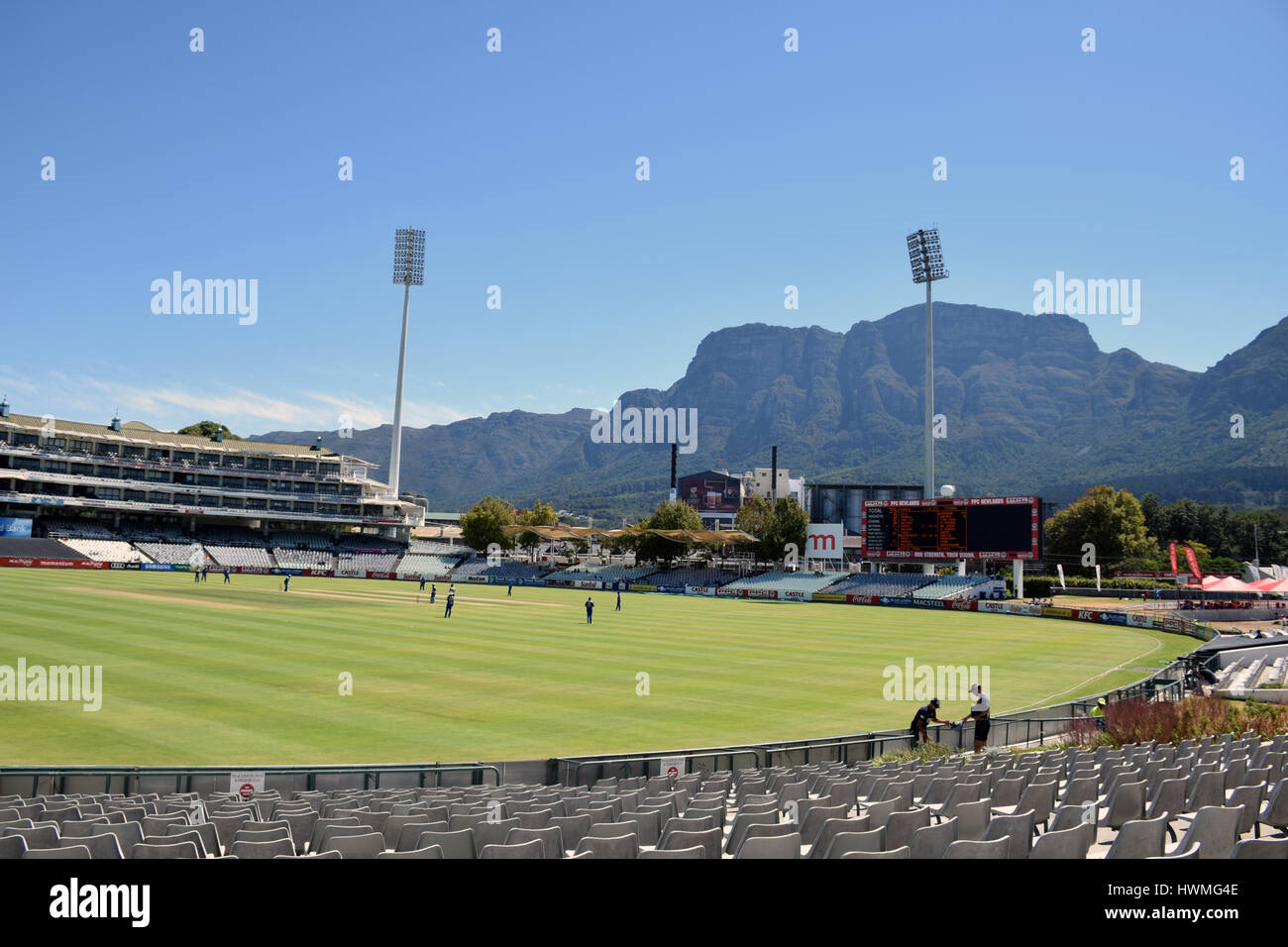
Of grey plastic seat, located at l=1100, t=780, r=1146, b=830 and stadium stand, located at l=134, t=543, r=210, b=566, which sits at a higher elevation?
grey plastic seat, located at l=1100, t=780, r=1146, b=830

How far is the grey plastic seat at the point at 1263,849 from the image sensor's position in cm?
549

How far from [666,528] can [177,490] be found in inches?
2636

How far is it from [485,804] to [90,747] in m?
12.8

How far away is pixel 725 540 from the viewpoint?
108812mm

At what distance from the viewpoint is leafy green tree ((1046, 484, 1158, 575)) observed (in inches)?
4299

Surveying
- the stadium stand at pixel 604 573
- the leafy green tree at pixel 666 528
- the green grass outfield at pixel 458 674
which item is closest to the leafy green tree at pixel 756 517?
the leafy green tree at pixel 666 528

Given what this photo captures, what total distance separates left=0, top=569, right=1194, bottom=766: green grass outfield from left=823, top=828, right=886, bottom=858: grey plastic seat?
12.8m

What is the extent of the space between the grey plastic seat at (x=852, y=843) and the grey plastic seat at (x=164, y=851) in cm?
497

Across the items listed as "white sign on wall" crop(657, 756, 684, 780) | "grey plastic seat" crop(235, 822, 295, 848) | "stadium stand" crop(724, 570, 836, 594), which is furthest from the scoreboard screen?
"grey plastic seat" crop(235, 822, 295, 848)

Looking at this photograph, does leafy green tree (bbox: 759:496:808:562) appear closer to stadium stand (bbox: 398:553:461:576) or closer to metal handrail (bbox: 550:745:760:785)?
stadium stand (bbox: 398:553:461:576)

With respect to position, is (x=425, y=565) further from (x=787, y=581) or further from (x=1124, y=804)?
(x=1124, y=804)

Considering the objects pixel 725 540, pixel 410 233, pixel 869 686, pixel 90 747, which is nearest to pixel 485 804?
pixel 90 747
